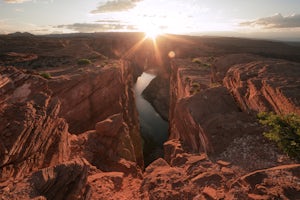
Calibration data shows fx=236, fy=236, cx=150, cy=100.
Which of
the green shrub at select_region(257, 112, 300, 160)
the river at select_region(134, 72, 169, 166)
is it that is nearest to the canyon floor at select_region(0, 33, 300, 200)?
the green shrub at select_region(257, 112, 300, 160)

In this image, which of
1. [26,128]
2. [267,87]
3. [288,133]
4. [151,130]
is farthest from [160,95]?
[26,128]

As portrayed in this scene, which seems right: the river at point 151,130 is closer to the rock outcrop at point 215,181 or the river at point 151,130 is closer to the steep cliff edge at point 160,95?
the steep cliff edge at point 160,95

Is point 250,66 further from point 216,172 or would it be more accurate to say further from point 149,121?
point 149,121

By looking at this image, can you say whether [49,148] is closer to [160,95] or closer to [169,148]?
[169,148]

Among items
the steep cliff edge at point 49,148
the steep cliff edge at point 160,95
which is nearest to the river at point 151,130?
the steep cliff edge at point 160,95

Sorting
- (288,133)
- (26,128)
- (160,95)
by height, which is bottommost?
(160,95)

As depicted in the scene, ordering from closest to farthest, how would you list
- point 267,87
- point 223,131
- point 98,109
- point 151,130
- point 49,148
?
point 49,148
point 223,131
point 267,87
point 98,109
point 151,130
